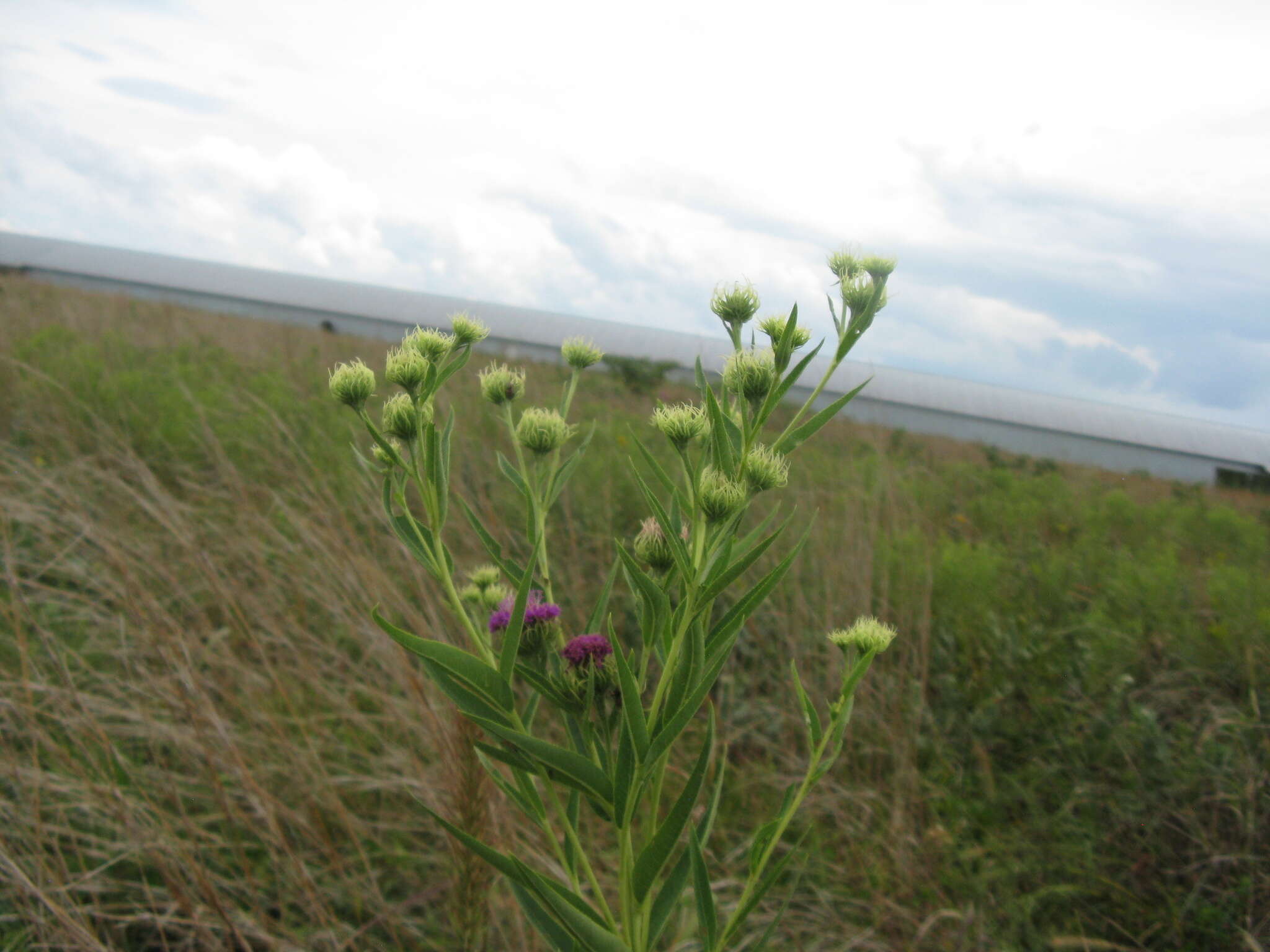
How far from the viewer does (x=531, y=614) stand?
2.60ft

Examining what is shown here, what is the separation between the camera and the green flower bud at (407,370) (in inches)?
32.1

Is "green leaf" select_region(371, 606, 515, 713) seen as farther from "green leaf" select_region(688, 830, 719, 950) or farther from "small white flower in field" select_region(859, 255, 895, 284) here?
"small white flower in field" select_region(859, 255, 895, 284)

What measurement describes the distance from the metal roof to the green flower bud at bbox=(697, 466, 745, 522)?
1608cm

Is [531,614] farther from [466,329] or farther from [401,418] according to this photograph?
[466,329]

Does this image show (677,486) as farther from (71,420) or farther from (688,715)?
(71,420)

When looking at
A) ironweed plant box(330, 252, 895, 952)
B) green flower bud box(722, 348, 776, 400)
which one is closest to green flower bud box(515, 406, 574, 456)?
ironweed plant box(330, 252, 895, 952)

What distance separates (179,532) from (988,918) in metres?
2.61

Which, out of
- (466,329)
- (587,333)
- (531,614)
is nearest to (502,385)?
(466,329)

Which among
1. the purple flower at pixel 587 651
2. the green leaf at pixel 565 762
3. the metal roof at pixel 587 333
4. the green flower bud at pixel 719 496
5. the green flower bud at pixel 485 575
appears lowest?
the green leaf at pixel 565 762

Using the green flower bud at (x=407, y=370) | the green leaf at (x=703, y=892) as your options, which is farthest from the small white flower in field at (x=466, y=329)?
the green leaf at (x=703, y=892)

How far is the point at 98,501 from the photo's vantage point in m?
3.39

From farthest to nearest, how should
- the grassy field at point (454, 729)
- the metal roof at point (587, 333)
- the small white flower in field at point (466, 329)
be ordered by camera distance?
the metal roof at point (587, 333)
the grassy field at point (454, 729)
the small white flower in field at point (466, 329)

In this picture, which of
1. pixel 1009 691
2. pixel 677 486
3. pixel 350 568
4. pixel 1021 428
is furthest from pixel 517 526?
pixel 1021 428

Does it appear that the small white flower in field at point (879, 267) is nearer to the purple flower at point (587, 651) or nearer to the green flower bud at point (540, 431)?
the green flower bud at point (540, 431)
